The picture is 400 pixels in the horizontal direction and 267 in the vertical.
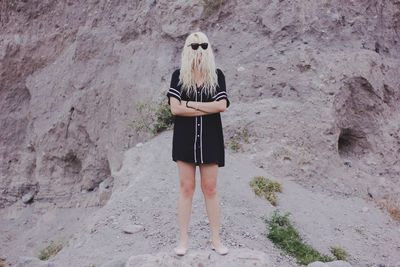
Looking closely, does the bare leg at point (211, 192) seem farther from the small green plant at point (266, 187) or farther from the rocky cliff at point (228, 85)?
the rocky cliff at point (228, 85)

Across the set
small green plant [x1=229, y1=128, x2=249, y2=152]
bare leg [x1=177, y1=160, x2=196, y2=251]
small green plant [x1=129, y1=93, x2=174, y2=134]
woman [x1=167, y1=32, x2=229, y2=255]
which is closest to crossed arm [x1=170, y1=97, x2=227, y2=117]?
woman [x1=167, y1=32, x2=229, y2=255]

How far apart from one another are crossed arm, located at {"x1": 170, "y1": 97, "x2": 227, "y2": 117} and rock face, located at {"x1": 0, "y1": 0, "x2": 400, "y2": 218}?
3.72 meters

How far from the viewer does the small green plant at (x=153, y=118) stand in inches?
343

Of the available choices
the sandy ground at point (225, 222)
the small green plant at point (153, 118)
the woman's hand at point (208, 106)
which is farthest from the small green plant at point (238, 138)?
the woman's hand at point (208, 106)

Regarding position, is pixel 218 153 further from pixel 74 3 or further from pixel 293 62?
pixel 74 3

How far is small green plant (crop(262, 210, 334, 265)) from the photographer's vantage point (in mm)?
4802

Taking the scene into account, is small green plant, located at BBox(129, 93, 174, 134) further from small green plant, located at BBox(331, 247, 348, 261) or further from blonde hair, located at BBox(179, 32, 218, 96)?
blonde hair, located at BBox(179, 32, 218, 96)

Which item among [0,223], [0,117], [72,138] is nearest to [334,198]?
[72,138]

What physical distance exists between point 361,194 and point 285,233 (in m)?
2.85

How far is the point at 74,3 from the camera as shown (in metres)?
11.9

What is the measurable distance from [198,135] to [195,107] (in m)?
0.26

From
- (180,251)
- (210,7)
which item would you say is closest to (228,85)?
(210,7)

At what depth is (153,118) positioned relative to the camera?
9062 mm

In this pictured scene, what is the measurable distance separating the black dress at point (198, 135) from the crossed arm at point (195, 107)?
0.04m
